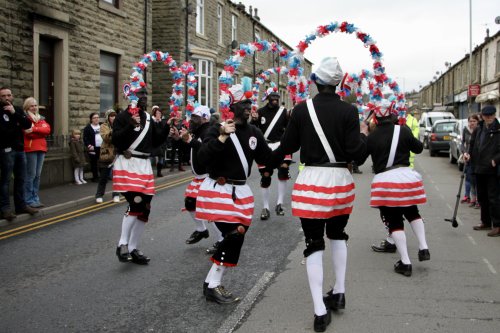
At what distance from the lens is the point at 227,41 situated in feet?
101

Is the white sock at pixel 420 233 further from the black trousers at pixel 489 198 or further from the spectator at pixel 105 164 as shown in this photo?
the spectator at pixel 105 164

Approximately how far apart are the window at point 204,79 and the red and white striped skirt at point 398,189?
66.0 ft

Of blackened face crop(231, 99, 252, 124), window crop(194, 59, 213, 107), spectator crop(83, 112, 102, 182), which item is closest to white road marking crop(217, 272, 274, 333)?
blackened face crop(231, 99, 252, 124)

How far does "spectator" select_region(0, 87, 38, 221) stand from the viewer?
8590 mm

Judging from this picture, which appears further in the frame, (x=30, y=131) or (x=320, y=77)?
(x=30, y=131)

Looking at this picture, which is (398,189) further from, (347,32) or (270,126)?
(270,126)

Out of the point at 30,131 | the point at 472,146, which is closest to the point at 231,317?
the point at 472,146

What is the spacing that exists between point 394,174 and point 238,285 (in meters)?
2.18

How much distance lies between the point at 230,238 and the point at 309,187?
0.90 meters

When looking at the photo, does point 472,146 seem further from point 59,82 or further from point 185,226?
point 59,82

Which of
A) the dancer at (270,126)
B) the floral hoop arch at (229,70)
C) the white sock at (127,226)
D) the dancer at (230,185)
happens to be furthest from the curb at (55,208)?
the dancer at (230,185)

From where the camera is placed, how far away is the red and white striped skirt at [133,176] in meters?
6.09

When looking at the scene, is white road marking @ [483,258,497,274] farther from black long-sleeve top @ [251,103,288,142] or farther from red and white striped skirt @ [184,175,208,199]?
black long-sleeve top @ [251,103,288,142]

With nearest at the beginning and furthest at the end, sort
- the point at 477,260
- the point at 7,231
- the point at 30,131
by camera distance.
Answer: the point at 477,260 → the point at 7,231 → the point at 30,131
